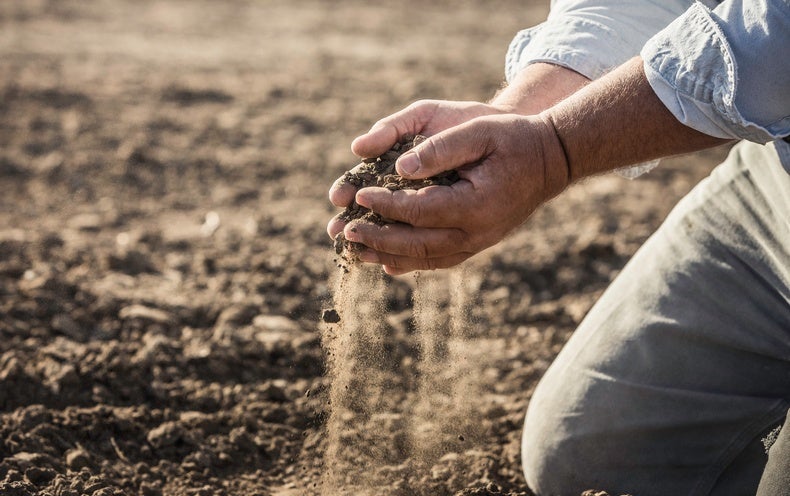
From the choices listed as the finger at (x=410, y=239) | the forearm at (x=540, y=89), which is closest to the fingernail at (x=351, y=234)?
the finger at (x=410, y=239)

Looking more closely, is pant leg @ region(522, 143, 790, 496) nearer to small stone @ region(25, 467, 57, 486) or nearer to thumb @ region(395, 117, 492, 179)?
thumb @ region(395, 117, 492, 179)

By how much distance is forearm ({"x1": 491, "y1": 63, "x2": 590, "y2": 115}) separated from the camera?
2.14m

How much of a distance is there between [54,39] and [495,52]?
3754mm

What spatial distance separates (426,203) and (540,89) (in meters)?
0.57

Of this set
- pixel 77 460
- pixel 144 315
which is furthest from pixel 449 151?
pixel 144 315

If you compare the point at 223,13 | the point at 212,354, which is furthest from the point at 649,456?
the point at 223,13

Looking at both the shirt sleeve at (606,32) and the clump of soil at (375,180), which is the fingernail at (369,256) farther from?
the shirt sleeve at (606,32)

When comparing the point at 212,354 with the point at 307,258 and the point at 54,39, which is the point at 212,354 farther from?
the point at 54,39

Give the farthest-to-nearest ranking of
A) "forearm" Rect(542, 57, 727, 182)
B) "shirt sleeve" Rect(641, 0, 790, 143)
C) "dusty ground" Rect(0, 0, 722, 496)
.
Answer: "dusty ground" Rect(0, 0, 722, 496)
"forearm" Rect(542, 57, 727, 182)
"shirt sleeve" Rect(641, 0, 790, 143)

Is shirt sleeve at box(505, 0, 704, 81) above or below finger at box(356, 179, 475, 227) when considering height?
above

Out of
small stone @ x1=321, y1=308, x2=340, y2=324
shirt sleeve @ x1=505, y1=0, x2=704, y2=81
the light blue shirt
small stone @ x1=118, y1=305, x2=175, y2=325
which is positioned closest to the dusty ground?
small stone @ x1=118, y1=305, x2=175, y2=325

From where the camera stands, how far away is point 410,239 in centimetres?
185

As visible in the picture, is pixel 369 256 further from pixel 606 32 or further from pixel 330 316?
pixel 606 32

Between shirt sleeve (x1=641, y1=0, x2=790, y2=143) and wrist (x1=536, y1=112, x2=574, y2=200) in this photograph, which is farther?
wrist (x1=536, y1=112, x2=574, y2=200)
